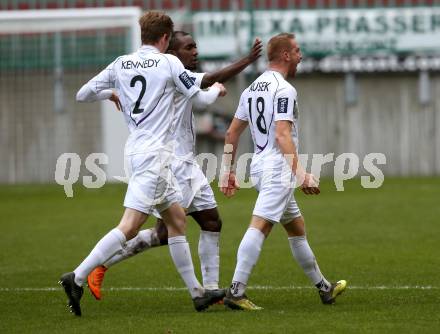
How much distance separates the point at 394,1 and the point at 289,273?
77.9 feet

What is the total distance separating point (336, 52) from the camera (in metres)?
33.4

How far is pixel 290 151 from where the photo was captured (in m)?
8.83

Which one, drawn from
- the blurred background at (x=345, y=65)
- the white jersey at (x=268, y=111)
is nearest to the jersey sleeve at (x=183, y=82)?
the white jersey at (x=268, y=111)

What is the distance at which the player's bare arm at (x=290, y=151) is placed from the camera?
8.82m

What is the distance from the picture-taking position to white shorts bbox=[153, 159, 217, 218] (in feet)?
31.2

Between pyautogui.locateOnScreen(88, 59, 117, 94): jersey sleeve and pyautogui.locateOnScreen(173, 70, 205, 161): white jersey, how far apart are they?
554 mm

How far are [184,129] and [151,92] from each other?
1032mm

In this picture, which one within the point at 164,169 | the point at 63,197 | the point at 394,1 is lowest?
the point at 63,197

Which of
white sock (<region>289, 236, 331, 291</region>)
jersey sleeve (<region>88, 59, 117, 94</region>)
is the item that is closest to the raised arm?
jersey sleeve (<region>88, 59, 117, 94</region>)

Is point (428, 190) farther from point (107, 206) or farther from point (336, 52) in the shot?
point (336, 52)

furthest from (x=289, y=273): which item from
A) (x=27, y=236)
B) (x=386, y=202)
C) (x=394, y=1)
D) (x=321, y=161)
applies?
(x=394, y=1)

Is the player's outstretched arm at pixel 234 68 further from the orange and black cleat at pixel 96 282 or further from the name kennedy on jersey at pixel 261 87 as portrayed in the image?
the orange and black cleat at pixel 96 282

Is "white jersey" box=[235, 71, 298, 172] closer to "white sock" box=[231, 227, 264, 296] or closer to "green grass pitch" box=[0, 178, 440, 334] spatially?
"white sock" box=[231, 227, 264, 296]

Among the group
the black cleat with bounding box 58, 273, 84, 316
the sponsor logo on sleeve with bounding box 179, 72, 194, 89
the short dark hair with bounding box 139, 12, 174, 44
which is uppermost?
the short dark hair with bounding box 139, 12, 174, 44
